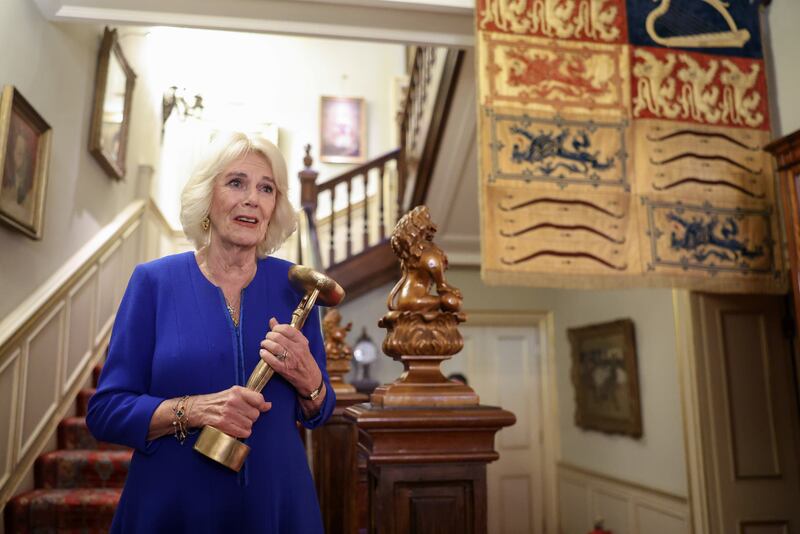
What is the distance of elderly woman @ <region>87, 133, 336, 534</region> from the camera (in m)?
1.00

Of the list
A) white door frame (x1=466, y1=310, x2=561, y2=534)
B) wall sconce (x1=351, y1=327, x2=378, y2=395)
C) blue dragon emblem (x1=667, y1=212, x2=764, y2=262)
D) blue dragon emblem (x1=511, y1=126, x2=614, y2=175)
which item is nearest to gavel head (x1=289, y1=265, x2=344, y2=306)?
blue dragon emblem (x1=511, y1=126, x2=614, y2=175)

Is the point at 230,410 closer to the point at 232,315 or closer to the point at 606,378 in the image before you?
the point at 232,315

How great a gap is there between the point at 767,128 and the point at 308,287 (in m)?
3.10

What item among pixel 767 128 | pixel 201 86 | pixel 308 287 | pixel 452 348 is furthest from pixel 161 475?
A: pixel 767 128

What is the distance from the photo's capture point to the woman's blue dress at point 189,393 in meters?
1.01

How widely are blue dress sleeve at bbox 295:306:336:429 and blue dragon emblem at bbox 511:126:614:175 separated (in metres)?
2.04

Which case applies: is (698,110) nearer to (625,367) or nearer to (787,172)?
(787,172)

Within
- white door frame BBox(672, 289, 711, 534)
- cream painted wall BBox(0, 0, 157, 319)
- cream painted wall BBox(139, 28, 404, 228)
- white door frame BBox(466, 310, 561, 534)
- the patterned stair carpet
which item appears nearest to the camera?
cream painted wall BBox(139, 28, 404, 228)

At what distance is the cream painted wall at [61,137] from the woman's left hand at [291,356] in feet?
7.74

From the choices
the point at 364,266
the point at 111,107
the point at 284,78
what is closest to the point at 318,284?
the point at 111,107

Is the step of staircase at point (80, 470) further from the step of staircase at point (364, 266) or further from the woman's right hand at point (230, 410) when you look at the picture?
the step of staircase at point (364, 266)

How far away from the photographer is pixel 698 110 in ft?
10.5

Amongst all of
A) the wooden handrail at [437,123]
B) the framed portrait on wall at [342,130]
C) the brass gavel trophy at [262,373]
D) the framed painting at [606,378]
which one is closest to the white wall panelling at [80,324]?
the wooden handrail at [437,123]

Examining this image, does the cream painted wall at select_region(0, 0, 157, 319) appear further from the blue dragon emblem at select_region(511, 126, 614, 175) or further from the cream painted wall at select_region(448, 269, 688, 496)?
the cream painted wall at select_region(448, 269, 688, 496)
